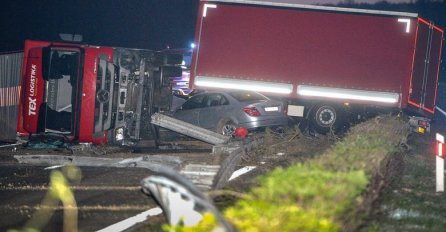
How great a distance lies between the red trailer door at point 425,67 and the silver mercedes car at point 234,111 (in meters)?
3.45

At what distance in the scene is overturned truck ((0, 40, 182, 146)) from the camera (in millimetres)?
12531

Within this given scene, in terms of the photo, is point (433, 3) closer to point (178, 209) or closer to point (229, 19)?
point (229, 19)

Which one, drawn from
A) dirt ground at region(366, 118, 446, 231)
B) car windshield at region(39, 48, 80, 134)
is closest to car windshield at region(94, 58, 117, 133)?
car windshield at region(39, 48, 80, 134)

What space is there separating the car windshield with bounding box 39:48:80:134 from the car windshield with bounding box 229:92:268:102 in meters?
4.25

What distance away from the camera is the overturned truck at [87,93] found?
12.5 metres

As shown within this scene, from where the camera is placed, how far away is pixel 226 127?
49.0 ft

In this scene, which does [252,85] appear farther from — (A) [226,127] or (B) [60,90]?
(B) [60,90]

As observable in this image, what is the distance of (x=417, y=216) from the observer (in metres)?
6.77

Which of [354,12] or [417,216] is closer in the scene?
[417,216]

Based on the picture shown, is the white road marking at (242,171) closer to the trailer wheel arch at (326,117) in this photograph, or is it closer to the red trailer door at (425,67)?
the trailer wheel arch at (326,117)

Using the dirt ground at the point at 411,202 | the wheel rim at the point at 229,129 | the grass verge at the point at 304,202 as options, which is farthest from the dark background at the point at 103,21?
the grass verge at the point at 304,202

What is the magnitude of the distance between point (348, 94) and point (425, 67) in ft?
7.51

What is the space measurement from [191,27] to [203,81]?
45.0 m

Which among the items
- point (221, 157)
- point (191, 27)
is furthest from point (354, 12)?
point (191, 27)
